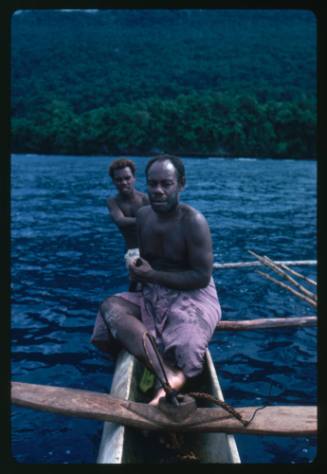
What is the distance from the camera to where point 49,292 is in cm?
704

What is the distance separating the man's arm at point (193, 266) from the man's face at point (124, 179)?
2.19m

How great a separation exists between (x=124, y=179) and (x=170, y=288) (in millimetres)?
2343

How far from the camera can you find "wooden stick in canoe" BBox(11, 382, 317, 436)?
8.26ft

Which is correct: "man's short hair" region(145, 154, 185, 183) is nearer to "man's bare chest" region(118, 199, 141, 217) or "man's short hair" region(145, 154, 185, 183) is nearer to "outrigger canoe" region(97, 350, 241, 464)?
"outrigger canoe" region(97, 350, 241, 464)

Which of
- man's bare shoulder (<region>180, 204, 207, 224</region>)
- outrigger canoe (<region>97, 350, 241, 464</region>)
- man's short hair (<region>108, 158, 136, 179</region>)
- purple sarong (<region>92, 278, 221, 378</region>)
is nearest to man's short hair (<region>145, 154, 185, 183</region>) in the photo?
man's bare shoulder (<region>180, 204, 207, 224</region>)

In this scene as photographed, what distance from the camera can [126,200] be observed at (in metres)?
5.75

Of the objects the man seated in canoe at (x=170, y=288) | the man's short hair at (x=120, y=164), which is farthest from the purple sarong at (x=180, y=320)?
the man's short hair at (x=120, y=164)

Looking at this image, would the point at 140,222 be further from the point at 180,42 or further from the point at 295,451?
the point at 180,42

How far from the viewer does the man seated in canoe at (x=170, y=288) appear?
310 cm

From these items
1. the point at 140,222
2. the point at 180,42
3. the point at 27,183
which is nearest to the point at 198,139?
the point at 180,42

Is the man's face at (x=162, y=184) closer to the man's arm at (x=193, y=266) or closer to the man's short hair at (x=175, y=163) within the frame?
the man's short hair at (x=175, y=163)

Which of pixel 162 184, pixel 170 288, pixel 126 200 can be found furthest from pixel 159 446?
pixel 126 200

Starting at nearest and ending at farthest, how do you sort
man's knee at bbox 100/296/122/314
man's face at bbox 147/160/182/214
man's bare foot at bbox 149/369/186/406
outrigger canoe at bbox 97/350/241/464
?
outrigger canoe at bbox 97/350/241/464 → man's bare foot at bbox 149/369/186/406 → man's face at bbox 147/160/182/214 → man's knee at bbox 100/296/122/314

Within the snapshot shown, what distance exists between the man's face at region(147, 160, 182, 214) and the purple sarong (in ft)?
2.26
